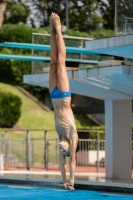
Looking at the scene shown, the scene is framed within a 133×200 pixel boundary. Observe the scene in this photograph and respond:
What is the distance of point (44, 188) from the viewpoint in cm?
1559

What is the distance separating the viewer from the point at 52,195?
1415cm

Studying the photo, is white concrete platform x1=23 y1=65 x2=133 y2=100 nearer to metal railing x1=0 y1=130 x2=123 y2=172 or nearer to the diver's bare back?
the diver's bare back

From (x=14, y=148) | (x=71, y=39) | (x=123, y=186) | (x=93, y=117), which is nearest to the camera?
(x=123, y=186)

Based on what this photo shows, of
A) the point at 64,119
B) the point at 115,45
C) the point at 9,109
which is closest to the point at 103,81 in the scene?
the point at 64,119

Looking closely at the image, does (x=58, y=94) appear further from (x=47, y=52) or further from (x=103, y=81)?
(x=47, y=52)

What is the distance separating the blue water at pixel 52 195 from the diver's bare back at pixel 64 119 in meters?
1.23

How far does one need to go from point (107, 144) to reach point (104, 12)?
3727cm

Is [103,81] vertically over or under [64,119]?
over

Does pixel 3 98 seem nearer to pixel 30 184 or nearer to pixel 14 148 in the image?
pixel 14 148

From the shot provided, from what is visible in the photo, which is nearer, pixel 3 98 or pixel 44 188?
pixel 44 188

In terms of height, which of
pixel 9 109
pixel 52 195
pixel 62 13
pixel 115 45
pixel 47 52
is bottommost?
pixel 9 109

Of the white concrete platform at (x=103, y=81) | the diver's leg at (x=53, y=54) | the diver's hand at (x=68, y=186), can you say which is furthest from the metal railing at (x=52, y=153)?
the diver's leg at (x=53, y=54)

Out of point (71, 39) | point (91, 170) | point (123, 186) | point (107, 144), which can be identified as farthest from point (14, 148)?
point (123, 186)

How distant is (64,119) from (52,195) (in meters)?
1.72
